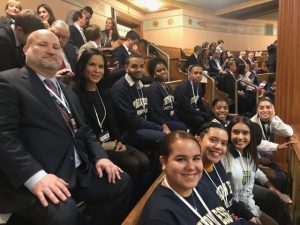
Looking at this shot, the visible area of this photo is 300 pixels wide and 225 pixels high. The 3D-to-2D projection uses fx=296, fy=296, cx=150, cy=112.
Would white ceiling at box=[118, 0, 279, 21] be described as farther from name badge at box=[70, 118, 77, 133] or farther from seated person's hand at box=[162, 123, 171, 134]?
name badge at box=[70, 118, 77, 133]

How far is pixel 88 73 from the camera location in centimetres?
186

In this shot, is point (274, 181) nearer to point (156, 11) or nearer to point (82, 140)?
point (82, 140)

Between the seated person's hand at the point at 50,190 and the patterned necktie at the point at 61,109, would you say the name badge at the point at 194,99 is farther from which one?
the seated person's hand at the point at 50,190

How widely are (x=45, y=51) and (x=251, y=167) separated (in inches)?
57.4

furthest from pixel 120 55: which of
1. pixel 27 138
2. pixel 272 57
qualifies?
pixel 272 57

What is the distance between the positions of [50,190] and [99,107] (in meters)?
0.88

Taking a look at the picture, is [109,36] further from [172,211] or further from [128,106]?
[172,211]

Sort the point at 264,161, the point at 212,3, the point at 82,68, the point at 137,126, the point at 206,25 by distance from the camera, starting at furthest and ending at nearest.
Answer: the point at 206,25
the point at 212,3
the point at 264,161
the point at 137,126
the point at 82,68

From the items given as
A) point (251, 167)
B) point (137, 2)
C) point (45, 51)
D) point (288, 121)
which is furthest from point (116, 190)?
point (137, 2)

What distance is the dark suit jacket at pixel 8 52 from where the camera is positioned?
169 cm

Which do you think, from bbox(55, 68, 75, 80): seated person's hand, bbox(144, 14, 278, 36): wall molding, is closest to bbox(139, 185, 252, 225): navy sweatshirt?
bbox(55, 68, 75, 80): seated person's hand

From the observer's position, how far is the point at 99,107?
6.25 feet

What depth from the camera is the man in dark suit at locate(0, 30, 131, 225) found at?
3.55 ft

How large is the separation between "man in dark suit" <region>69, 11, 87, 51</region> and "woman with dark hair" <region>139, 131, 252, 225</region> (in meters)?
2.91
